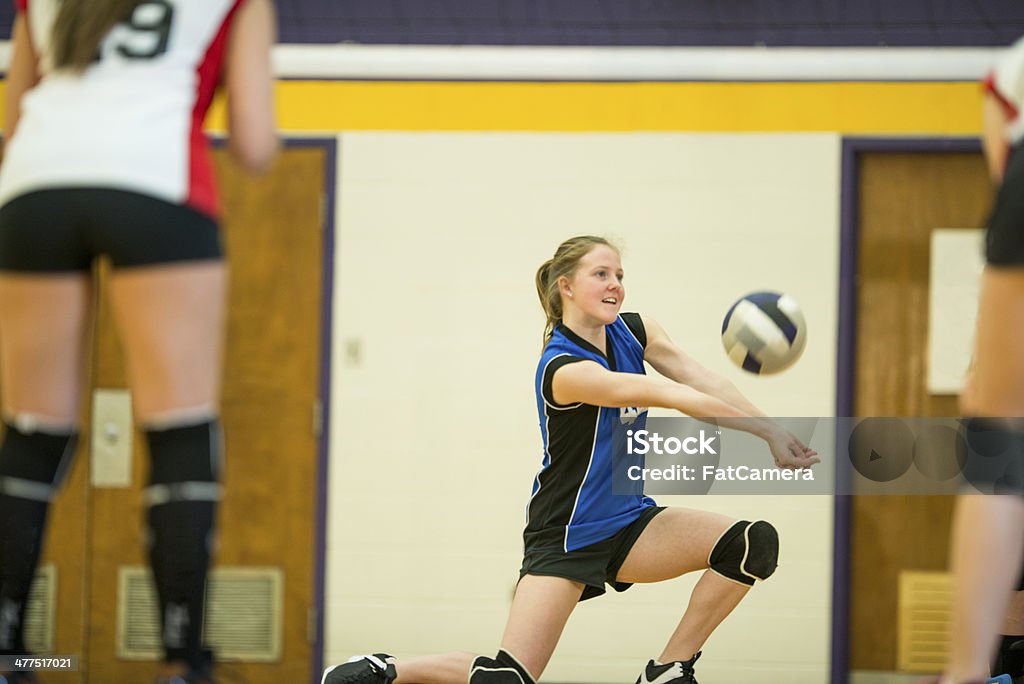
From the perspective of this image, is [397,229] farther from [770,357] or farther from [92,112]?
[92,112]

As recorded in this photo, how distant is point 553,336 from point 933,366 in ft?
9.91

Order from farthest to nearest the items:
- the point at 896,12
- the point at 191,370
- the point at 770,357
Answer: the point at 896,12
the point at 770,357
the point at 191,370

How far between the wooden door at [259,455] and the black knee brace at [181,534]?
4365mm

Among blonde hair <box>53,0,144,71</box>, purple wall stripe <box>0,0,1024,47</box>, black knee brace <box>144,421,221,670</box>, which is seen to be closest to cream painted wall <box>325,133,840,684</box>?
purple wall stripe <box>0,0,1024,47</box>

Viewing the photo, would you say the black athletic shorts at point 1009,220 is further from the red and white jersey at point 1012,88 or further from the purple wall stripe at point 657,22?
the purple wall stripe at point 657,22

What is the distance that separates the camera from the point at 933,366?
611 centimetres

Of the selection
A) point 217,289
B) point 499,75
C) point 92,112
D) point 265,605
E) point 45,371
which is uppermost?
point 499,75

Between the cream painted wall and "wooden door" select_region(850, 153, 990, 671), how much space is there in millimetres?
191

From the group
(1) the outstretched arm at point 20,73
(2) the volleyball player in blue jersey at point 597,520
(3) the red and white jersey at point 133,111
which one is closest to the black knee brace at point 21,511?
(3) the red and white jersey at point 133,111

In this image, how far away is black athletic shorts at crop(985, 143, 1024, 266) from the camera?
1.93 meters

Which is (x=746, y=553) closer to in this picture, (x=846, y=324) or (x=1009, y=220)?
(x=1009, y=220)

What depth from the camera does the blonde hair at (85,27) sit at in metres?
2.04

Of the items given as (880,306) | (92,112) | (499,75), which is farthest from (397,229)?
(92,112)

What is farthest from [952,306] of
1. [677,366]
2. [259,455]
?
[259,455]
